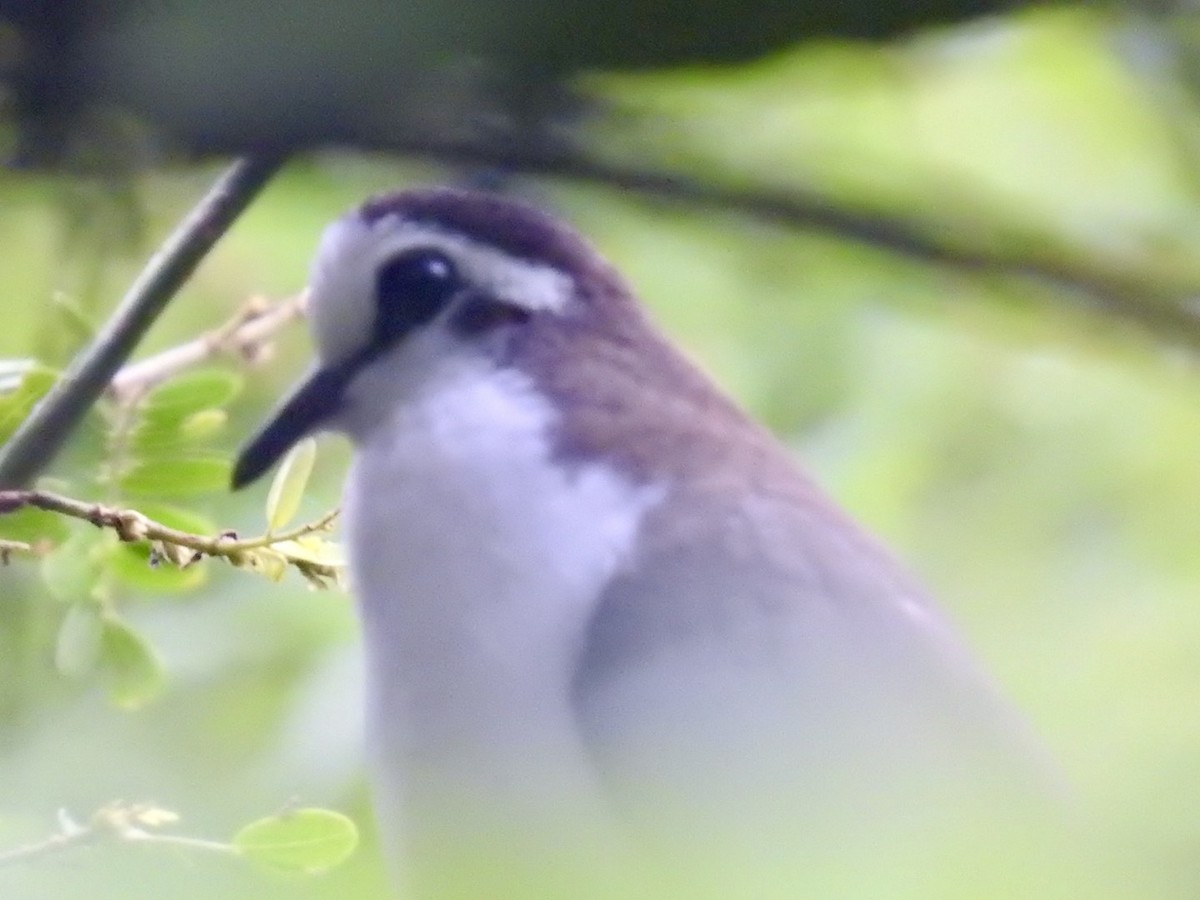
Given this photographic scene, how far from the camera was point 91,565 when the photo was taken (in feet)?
1.74

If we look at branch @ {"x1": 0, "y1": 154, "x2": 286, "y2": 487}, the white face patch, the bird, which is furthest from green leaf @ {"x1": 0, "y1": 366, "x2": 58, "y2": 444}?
the white face patch

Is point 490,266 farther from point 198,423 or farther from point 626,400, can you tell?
point 198,423

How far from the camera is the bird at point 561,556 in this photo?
66cm

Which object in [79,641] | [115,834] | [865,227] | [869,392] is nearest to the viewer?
[865,227]

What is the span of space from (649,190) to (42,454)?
293mm

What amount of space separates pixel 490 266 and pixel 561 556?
14 cm

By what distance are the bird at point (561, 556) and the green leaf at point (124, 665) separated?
0.11 m

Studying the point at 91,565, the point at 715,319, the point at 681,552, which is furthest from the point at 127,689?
the point at 715,319

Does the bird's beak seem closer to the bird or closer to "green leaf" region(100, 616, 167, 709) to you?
the bird

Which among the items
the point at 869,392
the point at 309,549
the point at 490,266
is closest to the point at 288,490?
the point at 309,549

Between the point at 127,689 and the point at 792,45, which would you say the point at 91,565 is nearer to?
the point at 127,689

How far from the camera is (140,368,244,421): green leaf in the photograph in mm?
557

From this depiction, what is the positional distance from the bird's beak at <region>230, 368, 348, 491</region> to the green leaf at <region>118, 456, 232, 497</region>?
12 centimetres

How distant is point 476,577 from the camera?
2.43ft
